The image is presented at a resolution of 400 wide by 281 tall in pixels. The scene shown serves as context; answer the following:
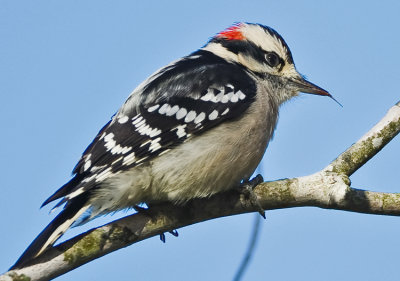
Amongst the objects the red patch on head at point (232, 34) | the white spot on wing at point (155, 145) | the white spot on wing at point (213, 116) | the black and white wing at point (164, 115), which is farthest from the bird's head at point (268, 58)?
the white spot on wing at point (155, 145)

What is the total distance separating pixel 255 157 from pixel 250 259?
3.15 ft

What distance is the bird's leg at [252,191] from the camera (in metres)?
3.79

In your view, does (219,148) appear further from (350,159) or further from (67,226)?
(67,226)

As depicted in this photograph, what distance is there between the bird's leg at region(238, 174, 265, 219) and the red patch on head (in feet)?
5.14

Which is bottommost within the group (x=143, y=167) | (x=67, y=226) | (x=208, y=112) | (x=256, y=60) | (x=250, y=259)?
(x=250, y=259)

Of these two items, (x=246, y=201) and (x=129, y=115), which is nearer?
(x=246, y=201)

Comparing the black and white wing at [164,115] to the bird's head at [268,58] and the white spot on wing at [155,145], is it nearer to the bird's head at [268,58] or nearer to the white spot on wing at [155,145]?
the white spot on wing at [155,145]

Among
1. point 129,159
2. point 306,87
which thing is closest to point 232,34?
point 306,87

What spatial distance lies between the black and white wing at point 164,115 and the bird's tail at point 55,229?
9cm

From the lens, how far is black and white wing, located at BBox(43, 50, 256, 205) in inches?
154

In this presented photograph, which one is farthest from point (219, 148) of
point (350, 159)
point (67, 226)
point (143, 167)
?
point (67, 226)

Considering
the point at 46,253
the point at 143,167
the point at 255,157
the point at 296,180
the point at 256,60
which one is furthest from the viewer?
the point at 256,60

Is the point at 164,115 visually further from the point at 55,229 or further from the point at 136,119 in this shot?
the point at 55,229

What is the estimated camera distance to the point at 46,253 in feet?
11.1
